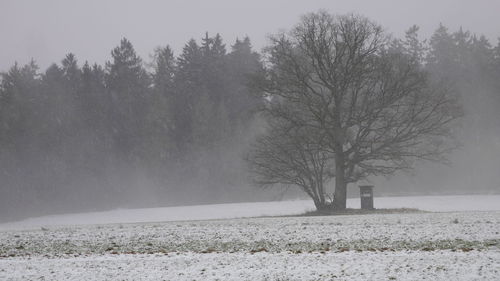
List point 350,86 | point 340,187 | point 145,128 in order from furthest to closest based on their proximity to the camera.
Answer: point 145,128 < point 350,86 < point 340,187

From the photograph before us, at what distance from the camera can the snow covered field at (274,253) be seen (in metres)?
10.8

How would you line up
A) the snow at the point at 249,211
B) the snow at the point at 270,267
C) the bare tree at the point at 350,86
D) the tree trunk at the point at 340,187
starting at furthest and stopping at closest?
the snow at the point at 249,211
the tree trunk at the point at 340,187
the bare tree at the point at 350,86
the snow at the point at 270,267

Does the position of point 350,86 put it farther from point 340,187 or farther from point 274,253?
point 274,253

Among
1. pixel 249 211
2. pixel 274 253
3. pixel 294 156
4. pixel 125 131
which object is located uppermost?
pixel 125 131

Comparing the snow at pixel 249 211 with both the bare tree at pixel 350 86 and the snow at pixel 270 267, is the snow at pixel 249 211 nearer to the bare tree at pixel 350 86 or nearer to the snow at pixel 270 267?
the bare tree at pixel 350 86

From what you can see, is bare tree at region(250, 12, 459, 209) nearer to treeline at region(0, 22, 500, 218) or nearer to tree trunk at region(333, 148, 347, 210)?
tree trunk at region(333, 148, 347, 210)

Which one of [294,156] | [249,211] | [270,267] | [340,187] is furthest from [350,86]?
[270,267]

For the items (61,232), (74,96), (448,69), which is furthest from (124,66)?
(61,232)

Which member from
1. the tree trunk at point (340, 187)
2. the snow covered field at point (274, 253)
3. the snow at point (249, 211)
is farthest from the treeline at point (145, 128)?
the snow covered field at point (274, 253)

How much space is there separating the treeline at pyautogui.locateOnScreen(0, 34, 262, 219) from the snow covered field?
42216mm

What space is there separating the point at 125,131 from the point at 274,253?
180 ft

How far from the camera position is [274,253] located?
1267 cm

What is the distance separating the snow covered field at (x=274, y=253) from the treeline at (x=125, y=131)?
42216 millimetres

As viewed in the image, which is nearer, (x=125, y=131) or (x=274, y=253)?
(x=274, y=253)
